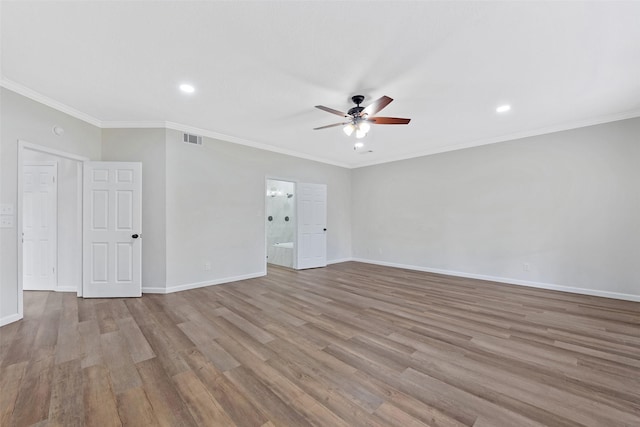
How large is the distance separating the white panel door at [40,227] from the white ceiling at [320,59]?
1425 millimetres

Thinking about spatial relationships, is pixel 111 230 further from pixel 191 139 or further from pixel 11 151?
pixel 191 139

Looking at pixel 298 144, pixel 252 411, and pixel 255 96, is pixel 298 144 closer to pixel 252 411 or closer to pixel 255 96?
pixel 255 96

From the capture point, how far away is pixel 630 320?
302 centimetres

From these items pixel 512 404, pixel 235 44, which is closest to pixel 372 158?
pixel 235 44

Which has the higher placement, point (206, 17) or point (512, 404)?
point (206, 17)

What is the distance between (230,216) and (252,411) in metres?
3.69

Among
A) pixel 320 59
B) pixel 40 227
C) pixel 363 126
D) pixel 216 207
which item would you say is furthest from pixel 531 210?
pixel 40 227

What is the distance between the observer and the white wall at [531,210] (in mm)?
3830

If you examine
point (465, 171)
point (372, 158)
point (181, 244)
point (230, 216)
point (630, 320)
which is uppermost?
point (372, 158)

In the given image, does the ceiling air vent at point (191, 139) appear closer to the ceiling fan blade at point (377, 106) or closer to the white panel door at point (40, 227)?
the white panel door at point (40, 227)

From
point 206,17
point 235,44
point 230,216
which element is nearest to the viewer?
point 206,17

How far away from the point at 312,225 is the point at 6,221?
479 cm

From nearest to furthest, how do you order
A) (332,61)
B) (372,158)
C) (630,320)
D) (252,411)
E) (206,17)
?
(252,411), (206,17), (332,61), (630,320), (372,158)

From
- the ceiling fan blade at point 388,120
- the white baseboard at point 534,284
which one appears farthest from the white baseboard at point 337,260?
the ceiling fan blade at point 388,120
